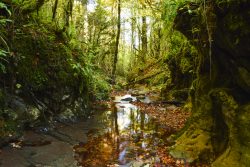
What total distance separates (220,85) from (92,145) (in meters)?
4.55

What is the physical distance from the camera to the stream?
7.88 m

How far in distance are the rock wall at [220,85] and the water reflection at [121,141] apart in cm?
124

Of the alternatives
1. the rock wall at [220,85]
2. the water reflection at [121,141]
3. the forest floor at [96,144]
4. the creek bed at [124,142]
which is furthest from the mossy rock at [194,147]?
the water reflection at [121,141]

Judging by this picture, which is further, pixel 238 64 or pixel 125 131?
pixel 125 131

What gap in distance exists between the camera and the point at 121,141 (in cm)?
1050

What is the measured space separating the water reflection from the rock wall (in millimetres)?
1238

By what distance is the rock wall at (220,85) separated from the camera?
6.73 meters

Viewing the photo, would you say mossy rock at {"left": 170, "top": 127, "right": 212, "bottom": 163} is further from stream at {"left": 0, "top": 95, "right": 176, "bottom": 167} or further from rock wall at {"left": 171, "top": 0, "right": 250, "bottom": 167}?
stream at {"left": 0, "top": 95, "right": 176, "bottom": 167}

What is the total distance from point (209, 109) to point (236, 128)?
1881 millimetres

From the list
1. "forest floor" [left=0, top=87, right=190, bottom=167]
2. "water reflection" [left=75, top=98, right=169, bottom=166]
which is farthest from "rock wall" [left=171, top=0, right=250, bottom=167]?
"water reflection" [left=75, top=98, right=169, bottom=166]

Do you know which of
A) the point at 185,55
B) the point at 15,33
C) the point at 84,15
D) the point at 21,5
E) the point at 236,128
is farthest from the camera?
the point at 84,15

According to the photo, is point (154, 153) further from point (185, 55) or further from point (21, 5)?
point (185, 55)

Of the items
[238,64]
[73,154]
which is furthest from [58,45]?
[238,64]

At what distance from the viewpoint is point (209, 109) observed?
880 centimetres
